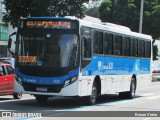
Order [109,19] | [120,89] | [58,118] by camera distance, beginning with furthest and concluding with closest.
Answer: [109,19], [120,89], [58,118]

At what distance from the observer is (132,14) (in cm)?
4544

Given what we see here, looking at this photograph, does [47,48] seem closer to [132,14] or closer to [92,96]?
[92,96]

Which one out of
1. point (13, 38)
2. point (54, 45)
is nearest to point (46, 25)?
point (54, 45)

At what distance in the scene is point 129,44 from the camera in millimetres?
21234

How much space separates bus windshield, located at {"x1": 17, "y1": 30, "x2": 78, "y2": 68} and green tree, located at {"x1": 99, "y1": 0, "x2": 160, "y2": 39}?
29.1 meters

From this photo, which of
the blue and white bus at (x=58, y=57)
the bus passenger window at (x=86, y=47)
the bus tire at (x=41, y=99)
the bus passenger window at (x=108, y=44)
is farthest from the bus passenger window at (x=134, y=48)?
the bus tire at (x=41, y=99)

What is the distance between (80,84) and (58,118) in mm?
3105

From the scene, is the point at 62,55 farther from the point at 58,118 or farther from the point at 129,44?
the point at 129,44

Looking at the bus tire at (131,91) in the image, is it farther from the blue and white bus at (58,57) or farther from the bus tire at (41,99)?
the bus tire at (41,99)

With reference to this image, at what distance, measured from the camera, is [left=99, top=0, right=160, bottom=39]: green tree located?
44.7 meters

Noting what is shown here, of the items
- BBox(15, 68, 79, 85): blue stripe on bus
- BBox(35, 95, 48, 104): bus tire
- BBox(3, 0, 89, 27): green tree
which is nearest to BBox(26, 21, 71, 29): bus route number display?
BBox(15, 68, 79, 85): blue stripe on bus

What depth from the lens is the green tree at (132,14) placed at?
1761 inches

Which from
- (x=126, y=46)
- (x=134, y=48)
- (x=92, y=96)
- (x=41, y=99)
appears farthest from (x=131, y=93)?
(x=41, y=99)

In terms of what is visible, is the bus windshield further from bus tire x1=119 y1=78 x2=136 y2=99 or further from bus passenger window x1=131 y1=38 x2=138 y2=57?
bus tire x1=119 y1=78 x2=136 y2=99
